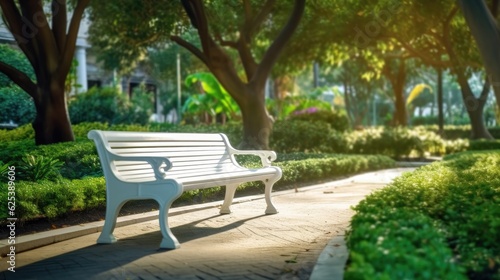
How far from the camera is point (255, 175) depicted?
10438 millimetres

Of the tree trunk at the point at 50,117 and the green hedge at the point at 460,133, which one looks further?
the green hedge at the point at 460,133

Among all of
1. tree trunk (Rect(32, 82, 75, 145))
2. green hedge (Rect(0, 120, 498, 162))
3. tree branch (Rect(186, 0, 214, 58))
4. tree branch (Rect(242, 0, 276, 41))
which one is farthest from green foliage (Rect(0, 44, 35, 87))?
tree branch (Rect(242, 0, 276, 41))

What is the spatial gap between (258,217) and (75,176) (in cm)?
400

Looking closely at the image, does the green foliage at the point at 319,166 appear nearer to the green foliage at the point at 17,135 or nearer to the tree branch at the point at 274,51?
the tree branch at the point at 274,51

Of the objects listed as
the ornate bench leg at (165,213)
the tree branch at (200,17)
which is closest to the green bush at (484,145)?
the tree branch at (200,17)

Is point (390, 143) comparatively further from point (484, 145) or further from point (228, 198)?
point (228, 198)

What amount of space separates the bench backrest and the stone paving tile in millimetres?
724

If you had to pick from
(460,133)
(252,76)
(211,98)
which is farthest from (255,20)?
(460,133)

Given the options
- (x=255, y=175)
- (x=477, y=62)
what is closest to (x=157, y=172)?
(x=255, y=175)

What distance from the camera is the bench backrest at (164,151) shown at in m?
8.24

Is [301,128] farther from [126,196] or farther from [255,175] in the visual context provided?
[126,196]

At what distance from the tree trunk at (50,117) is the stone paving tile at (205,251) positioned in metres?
5.88

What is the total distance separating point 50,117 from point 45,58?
1208 mm

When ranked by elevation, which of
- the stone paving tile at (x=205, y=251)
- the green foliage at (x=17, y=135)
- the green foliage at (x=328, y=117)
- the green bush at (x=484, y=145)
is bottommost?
the stone paving tile at (x=205, y=251)
